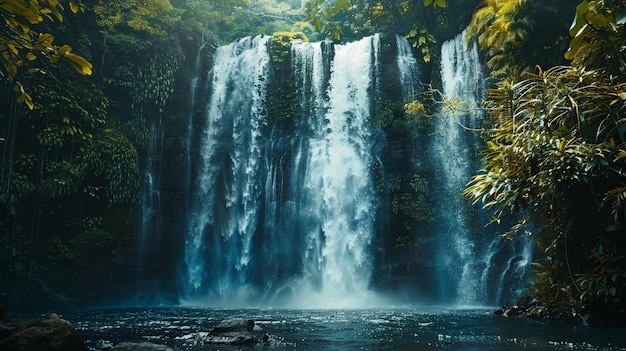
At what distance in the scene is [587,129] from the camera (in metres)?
7.67

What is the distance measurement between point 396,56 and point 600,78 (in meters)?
12.6

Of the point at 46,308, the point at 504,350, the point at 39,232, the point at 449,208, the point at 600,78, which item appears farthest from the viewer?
the point at 449,208

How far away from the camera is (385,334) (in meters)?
7.31

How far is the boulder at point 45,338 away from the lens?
184 inches

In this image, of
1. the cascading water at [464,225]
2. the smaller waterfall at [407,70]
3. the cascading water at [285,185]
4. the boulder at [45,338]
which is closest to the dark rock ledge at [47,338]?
the boulder at [45,338]

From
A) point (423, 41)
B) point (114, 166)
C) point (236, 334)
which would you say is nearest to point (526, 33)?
point (423, 41)

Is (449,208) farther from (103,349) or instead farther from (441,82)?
(103,349)

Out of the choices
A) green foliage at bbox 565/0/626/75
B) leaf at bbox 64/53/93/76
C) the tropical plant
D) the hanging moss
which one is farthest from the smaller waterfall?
leaf at bbox 64/53/93/76

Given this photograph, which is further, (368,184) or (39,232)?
(368,184)

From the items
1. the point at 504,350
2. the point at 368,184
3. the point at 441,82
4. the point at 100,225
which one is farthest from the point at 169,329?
the point at 441,82

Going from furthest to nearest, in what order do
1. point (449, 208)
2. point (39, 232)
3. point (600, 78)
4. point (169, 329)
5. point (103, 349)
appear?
point (449, 208), point (39, 232), point (169, 329), point (600, 78), point (103, 349)

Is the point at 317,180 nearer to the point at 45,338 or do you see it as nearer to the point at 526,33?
the point at 526,33

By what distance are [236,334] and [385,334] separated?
231 cm

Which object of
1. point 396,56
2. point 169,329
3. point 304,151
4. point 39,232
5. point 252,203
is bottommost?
point 169,329
